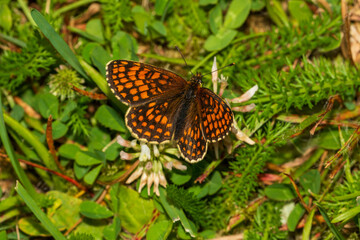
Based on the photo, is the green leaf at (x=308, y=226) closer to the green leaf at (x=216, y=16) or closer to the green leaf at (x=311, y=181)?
the green leaf at (x=311, y=181)

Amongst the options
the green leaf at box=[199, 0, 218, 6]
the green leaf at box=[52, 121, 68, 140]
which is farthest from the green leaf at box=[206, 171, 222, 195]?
the green leaf at box=[199, 0, 218, 6]

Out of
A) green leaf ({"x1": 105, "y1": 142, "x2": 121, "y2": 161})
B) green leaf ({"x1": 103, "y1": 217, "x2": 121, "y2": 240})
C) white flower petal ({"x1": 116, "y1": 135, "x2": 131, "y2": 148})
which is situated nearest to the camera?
white flower petal ({"x1": 116, "y1": 135, "x2": 131, "y2": 148})

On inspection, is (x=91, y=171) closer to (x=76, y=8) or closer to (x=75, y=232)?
(x=75, y=232)

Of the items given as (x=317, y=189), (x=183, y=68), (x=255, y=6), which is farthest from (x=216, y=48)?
(x=317, y=189)

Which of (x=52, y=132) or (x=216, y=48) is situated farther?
(x=216, y=48)

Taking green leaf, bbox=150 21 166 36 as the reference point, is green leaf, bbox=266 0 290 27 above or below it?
below

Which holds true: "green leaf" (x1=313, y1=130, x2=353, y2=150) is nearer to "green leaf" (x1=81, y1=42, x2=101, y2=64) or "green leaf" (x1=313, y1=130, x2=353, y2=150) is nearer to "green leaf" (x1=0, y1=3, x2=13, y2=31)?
"green leaf" (x1=81, y1=42, x2=101, y2=64)
